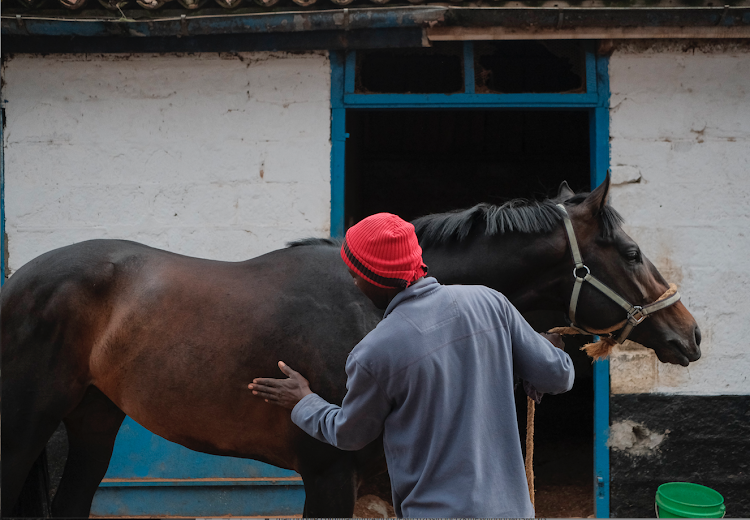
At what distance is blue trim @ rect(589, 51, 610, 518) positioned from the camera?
3883 millimetres

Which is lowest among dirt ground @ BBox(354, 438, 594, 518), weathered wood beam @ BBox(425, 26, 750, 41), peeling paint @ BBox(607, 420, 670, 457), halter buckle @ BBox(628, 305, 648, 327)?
dirt ground @ BBox(354, 438, 594, 518)

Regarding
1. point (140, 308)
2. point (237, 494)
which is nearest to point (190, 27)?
point (140, 308)

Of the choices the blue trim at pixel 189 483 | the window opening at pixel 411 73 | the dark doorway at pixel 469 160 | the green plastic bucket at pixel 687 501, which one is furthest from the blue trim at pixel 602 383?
the dark doorway at pixel 469 160

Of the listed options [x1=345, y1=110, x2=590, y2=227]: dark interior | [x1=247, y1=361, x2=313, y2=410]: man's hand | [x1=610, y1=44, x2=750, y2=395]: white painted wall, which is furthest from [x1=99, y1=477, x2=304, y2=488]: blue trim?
[x1=345, y1=110, x2=590, y2=227]: dark interior

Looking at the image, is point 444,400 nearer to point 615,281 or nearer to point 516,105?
point 615,281

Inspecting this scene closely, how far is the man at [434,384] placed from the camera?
57.6 inches

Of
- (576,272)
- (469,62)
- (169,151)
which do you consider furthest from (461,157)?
(576,272)

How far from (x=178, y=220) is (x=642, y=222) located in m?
3.18

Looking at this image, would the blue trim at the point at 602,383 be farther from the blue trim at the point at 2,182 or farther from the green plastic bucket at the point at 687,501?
the blue trim at the point at 2,182

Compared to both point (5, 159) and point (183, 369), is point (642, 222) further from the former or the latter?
point (5, 159)

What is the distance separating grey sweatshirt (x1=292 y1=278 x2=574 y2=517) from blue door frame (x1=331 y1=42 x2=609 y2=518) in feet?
7.95

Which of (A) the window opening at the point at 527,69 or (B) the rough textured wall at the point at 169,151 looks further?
(A) the window opening at the point at 527,69

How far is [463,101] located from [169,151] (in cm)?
208

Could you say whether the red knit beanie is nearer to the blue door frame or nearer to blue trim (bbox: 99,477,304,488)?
the blue door frame
